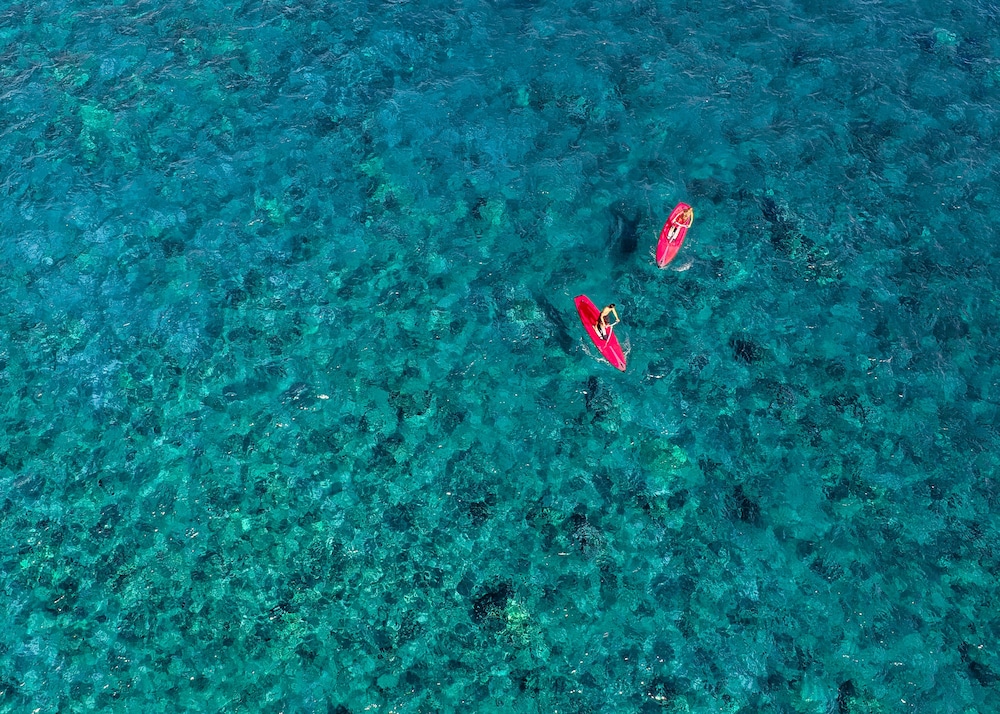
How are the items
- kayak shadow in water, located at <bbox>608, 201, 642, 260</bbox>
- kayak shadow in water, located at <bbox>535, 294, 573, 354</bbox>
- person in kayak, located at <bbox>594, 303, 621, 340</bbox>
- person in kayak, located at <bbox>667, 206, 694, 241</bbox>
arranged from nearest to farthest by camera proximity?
person in kayak, located at <bbox>594, 303, 621, 340</bbox> → kayak shadow in water, located at <bbox>535, 294, 573, 354</bbox> → person in kayak, located at <bbox>667, 206, 694, 241</bbox> → kayak shadow in water, located at <bbox>608, 201, 642, 260</bbox>

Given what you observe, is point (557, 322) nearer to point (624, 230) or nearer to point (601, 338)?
point (601, 338)

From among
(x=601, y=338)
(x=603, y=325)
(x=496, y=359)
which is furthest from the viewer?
(x=496, y=359)

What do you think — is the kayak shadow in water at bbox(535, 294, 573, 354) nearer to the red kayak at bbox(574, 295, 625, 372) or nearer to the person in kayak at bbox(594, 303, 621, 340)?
the red kayak at bbox(574, 295, 625, 372)

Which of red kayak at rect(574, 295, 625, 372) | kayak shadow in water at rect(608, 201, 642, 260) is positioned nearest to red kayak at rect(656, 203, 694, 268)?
kayak shadow in water at rect(608, 201, 642, 260)

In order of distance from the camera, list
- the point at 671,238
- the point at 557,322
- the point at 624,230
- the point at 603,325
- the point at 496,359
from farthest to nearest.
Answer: the point at 624,230
the point at 671,238
the point at 557,322
the point at 496,359
the point at 603,325

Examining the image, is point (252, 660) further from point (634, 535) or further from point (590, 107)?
point (590, 107)

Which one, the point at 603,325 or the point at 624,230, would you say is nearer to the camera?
the point at 603,325

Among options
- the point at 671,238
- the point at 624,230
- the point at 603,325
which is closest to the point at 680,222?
the point at 671,238
